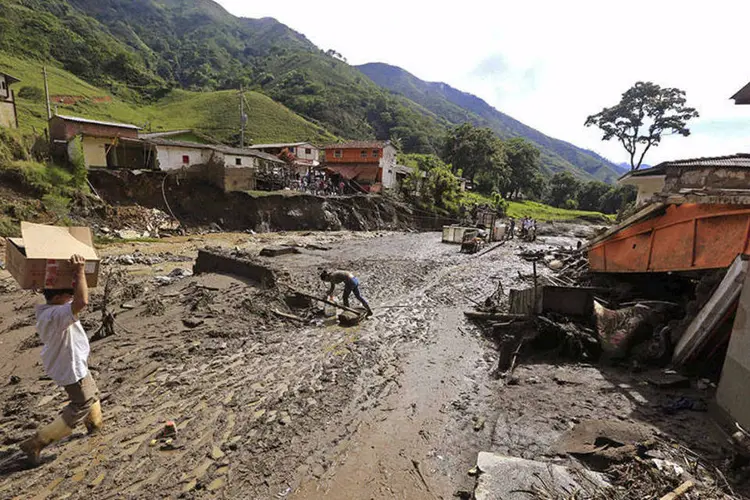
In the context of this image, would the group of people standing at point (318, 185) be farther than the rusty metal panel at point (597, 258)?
Yes

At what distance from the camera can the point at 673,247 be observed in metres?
7.77

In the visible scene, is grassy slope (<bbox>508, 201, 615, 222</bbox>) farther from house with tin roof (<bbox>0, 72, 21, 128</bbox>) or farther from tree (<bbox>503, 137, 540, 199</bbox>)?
house with tin roof (<bbox>0, 72, 21, 128</bbox>)

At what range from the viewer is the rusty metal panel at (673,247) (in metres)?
7.30

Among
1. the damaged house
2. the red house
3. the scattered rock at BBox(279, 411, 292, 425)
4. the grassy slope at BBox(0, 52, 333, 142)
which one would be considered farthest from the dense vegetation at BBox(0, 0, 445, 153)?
the damaged house

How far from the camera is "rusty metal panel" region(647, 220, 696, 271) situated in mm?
7297

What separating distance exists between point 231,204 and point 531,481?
1218 inches

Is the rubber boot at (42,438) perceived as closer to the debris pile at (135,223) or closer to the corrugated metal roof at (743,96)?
the corrugated metal roof at (743,96)

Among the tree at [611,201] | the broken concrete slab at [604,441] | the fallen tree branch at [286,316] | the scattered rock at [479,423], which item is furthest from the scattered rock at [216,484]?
the tree at [611,201]

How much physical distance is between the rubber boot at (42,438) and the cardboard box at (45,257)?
69.3 inches

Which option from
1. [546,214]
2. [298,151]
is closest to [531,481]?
[298,151]

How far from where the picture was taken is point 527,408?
627 centimetres

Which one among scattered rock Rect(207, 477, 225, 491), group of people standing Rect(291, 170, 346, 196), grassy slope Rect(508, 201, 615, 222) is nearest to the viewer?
scattered rock Rect(207, 477, 225, 491)

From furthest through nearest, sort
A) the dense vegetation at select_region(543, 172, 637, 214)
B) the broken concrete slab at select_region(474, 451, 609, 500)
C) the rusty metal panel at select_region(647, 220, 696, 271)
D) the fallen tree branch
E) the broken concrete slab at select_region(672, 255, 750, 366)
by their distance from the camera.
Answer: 1. the dense vegetation at select_region(543, 172, 637, 214)
2. the fallen tree branch
3. the rusty metal panel at select_region(647, 220, 696, 271)
4. the broken concrete slab at select_region(672, 255, 750, 366)
5. the broken concrete slab at select_region(474, 451, 609, 500)

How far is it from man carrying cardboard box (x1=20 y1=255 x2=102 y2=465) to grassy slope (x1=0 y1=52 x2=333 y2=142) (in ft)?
165
